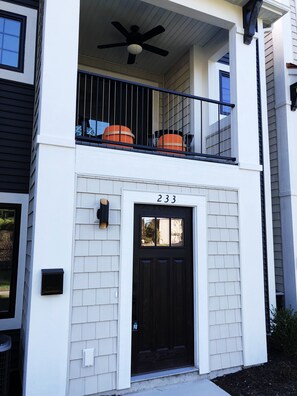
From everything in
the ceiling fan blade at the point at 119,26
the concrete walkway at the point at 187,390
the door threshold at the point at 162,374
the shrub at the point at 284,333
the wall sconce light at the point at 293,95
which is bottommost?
the concrete walkway at the point at 187,390

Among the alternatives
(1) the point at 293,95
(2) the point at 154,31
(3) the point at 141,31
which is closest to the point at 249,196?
(1) the point at 293,95

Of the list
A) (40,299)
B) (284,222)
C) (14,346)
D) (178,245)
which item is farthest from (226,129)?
(14,346)

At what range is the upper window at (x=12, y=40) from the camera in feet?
13.8

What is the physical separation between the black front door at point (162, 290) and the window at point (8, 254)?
1.55m

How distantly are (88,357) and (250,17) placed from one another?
4691 millimetres

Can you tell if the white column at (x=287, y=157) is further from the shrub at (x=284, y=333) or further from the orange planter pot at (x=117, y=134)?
the orange planter pot at (x=117, y=134)

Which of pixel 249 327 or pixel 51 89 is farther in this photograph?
pixel 249 327

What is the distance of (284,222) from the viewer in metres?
5.29

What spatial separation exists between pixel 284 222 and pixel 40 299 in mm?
4058

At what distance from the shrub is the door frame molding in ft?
4.16

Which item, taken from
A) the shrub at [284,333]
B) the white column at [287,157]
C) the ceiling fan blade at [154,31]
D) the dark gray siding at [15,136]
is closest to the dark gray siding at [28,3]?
the dark gray siding at [15,136]

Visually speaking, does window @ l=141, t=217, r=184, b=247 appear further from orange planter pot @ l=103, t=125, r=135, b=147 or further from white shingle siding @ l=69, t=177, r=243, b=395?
orange planter pot @ l=103, t=125, r=135, b=147

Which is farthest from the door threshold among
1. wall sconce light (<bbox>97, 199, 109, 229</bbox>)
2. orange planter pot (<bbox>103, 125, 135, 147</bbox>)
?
orange planter pot (<bbox>103, 125, 135, 147</bbox>)

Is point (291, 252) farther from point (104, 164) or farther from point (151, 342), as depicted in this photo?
point (104, 164)
